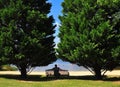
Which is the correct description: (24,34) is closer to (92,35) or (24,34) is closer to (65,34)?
(65,34)

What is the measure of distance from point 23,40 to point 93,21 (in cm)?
644

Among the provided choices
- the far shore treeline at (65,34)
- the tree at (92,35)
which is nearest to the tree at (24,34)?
the far shore treeline at (65,34)

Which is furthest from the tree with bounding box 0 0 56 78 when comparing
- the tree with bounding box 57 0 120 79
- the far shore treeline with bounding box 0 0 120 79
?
the tree with bounding box 57 0 120 79

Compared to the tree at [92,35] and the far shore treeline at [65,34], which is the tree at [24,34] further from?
the tree at [92,35]

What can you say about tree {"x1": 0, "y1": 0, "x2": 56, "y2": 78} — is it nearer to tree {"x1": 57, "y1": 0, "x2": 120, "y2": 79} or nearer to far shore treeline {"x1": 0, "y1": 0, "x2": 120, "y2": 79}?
far shore treeline {"x1": 0, "y1": 0, "x2": 120, "y2": 79}

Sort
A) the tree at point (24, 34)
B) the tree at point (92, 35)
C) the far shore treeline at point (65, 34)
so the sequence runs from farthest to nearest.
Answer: the tree at point (24, 34)
the far shore treeline at point (65, 34)
the tree at point (92, 35)

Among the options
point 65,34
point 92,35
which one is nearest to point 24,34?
point 65,34

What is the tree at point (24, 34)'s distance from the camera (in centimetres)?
3191

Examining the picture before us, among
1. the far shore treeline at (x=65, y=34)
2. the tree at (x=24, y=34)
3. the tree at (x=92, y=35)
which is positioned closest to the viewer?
the tree at (x=92, y=35)

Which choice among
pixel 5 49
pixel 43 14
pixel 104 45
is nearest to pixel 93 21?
pixel 104 45

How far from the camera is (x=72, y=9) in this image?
108ft

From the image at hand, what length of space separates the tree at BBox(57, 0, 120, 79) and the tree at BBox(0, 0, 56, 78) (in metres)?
2.00

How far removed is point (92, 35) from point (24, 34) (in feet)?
21.3

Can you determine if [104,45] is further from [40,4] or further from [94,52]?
[40,4]
